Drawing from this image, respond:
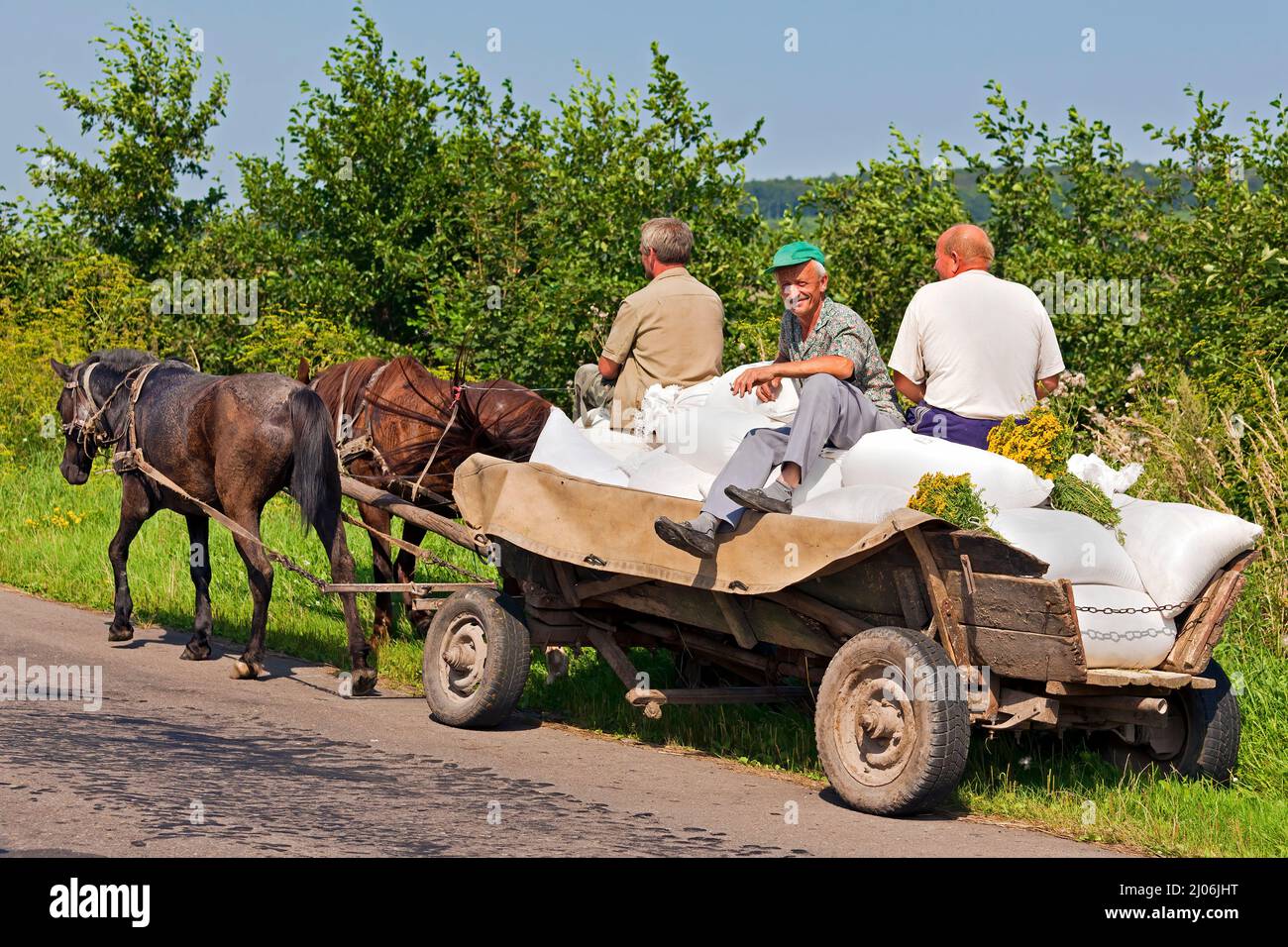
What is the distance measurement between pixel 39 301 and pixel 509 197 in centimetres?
1010

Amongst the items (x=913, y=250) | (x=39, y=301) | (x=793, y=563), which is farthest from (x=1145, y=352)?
(x=39, y=301)

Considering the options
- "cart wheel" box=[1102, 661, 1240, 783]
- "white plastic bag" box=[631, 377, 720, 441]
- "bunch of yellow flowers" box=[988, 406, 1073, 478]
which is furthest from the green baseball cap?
"cart wheel" box=[1102, 661, 1240, 783]

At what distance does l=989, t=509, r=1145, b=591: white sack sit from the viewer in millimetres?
6105

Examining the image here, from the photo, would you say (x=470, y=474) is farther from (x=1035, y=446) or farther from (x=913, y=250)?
(x=913, y=250)

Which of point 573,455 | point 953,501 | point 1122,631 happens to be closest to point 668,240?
point 573,455

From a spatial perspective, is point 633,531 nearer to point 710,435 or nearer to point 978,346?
point 710,435

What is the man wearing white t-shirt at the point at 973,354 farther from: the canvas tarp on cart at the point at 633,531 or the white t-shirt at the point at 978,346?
the canvas tarp on cart at the point at 633,531

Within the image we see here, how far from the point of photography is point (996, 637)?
6.03 metres

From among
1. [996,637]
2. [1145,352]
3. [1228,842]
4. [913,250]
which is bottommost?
[1228,842]

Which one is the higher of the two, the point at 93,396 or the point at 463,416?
the point at 93,396

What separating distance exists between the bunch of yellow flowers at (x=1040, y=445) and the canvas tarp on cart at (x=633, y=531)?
81cm

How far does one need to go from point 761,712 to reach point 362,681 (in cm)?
240

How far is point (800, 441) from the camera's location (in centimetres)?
671

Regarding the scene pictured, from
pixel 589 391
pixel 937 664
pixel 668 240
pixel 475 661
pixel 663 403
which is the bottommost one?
pixel 475 661
